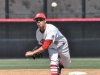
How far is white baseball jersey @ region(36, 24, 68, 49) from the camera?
7.73 m

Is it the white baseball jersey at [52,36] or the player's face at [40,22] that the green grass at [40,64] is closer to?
the white baseball jersey at [52,36]

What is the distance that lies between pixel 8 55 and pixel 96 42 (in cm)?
350

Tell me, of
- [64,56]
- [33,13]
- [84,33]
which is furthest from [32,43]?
[64,56]

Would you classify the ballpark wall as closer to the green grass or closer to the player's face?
the green grass

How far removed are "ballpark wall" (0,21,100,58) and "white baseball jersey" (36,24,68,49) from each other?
315 inches

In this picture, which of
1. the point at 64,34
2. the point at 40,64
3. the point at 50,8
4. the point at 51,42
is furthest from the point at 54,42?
the point at 50,8

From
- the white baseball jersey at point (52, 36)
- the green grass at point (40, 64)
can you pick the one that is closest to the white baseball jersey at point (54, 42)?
Answer: the white baseball jersey at point (52, 36)

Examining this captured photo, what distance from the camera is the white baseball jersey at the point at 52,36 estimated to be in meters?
7.73

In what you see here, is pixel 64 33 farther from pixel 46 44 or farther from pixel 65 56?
pixel 46 44

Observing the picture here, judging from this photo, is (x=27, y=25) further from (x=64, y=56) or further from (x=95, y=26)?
(x=64, y=56)

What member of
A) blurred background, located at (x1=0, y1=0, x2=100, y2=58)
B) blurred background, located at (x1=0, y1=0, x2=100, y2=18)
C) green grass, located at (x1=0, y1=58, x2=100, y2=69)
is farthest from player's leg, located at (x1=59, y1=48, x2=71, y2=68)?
blurred background, located at (x1=0, y1=0, x2=100, y2=18)

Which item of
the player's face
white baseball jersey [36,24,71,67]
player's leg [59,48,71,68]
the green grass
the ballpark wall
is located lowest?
the green grass

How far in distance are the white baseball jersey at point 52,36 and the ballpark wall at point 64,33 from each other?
315 inches

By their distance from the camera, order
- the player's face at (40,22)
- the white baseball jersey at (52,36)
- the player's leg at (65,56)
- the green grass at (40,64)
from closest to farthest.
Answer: the player's face at (40,22) < the white baseball jersey at (52,36) < the player's leg at (65,56) < the green grass at (40,64)
